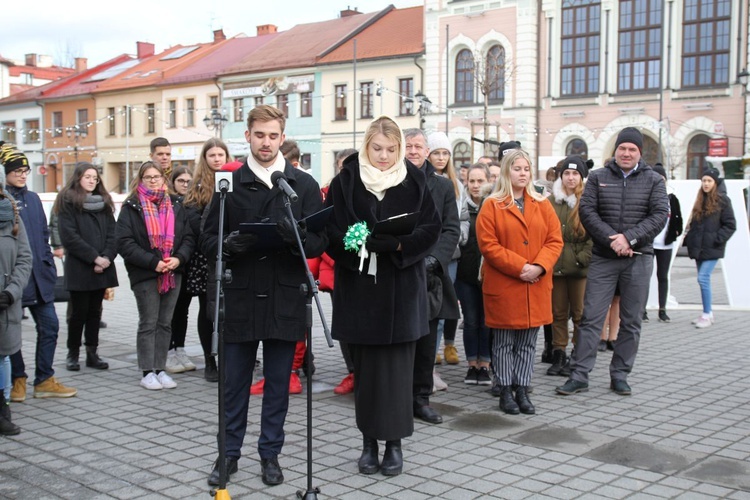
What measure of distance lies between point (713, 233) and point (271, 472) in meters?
8.10

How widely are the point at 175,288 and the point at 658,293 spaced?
7197 millimetres

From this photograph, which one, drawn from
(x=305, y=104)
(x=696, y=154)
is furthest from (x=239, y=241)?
(x=305, y=104)

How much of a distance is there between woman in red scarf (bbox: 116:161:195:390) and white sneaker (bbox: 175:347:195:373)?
575mm

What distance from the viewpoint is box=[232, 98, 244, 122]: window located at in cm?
4618

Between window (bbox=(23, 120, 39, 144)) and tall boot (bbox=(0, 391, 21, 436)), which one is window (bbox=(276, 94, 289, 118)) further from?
tall boot (bbox=(0, 391, 21, 436))

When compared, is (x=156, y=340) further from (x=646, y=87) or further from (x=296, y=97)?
Answer: (x=296, y=97)

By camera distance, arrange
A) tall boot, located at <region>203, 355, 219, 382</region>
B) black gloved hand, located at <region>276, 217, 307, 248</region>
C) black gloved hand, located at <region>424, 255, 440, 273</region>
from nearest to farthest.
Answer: black gloved hand, located at <region>276, 217, 307, 248</region>
black gloved hand, located at <region>424, 255, 440, 273</region>
tall boot, located at <region>203, 355, 219, 382</region>

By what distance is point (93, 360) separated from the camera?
26.3 feet

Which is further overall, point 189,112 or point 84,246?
point 189,112

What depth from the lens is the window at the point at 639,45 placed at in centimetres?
3569

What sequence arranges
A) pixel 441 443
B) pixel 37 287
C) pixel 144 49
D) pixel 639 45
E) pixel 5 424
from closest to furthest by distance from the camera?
pixel 441 443
pixel 5 424
pixel 37 287
pixel 639 45
pixel 144 49

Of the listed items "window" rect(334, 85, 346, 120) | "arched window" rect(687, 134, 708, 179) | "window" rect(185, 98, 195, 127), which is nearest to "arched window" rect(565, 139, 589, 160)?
"arched window" rect(687, 134, 708, 179)

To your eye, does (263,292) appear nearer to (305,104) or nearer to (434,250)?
(434,250)

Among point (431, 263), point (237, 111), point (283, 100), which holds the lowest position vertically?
point (431, 263)
